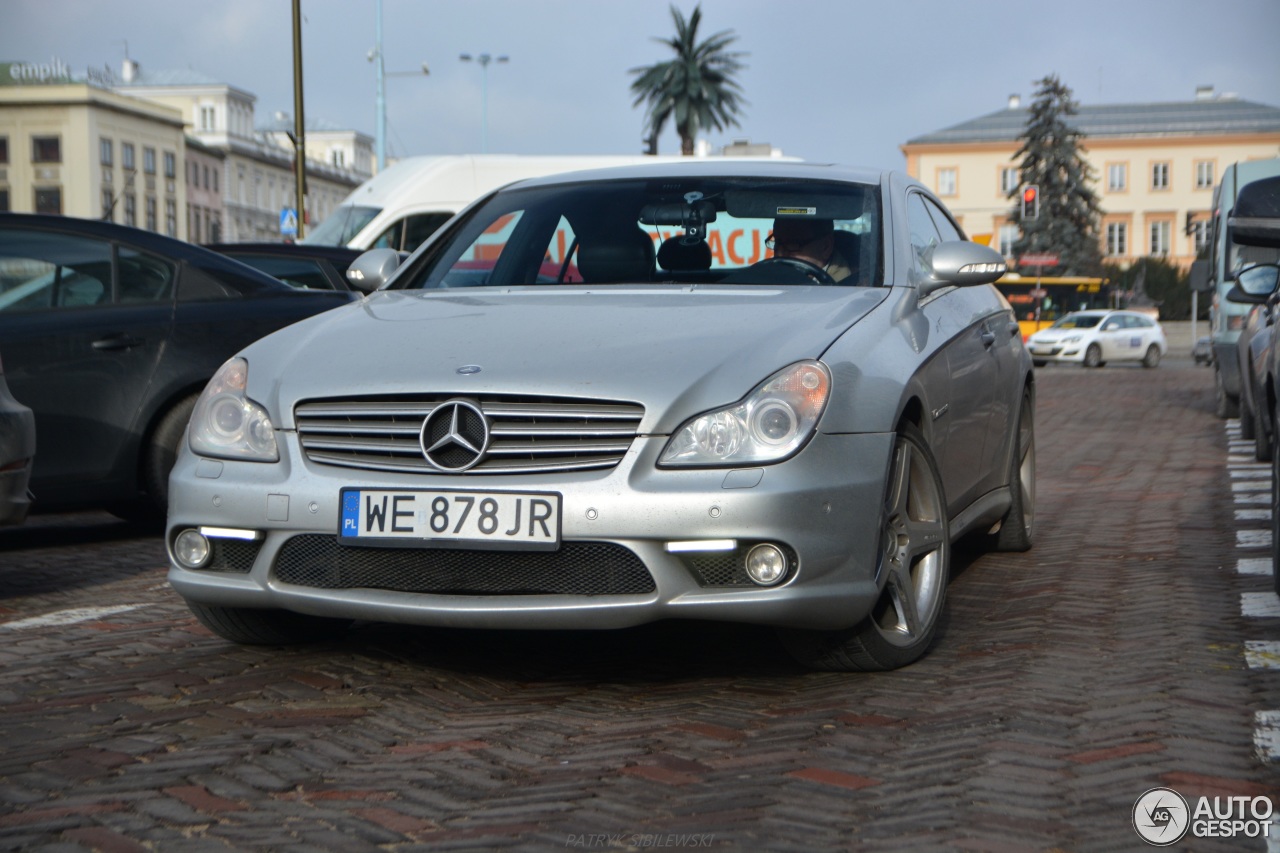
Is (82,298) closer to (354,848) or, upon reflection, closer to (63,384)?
(63,384)

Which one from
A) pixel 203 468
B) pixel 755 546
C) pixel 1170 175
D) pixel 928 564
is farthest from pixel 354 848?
pixel 1170 175

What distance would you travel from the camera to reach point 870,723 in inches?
165

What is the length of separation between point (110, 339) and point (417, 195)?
655 inches

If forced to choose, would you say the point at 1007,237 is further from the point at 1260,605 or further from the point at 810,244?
the point at 810,244

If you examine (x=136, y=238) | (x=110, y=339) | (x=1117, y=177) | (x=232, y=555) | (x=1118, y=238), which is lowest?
(x=232, y=555)

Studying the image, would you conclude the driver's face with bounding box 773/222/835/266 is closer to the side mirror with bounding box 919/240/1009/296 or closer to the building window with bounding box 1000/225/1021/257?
the side mirror with bounding box 919/240/1009/296

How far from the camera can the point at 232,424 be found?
4617 millimetres

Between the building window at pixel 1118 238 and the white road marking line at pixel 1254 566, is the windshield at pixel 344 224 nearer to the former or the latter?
the white road marking line at pixel 1254 566

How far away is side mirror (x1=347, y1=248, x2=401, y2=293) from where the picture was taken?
235 inches

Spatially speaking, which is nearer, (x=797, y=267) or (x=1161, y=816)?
(x=1161, y=816)

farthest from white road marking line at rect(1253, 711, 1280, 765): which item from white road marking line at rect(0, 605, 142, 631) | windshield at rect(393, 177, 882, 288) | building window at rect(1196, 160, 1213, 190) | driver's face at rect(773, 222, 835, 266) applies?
building window at rect(1196, 160, 1213, 190)

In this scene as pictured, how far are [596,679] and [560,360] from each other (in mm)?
934

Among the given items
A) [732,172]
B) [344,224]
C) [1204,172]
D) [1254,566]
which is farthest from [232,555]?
[1204,172]

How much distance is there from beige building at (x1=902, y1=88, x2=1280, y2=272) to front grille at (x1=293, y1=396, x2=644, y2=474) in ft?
324
